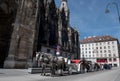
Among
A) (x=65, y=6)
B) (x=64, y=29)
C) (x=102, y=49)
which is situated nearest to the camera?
(x=64, y=29)

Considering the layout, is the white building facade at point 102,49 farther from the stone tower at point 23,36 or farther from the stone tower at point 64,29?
the stone tower at point 23,36

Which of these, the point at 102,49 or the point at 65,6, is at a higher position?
the point at 65,6

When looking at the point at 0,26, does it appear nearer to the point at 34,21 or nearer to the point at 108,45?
the point at 34,21

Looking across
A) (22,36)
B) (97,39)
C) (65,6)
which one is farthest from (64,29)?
(97,39)

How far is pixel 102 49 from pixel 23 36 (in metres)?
72.4

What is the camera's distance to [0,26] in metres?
29.2

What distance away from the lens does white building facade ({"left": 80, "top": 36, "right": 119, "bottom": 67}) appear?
8819 centimetres

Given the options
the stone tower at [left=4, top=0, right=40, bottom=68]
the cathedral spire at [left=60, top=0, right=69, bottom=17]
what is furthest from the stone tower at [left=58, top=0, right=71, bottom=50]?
the stone tower at [left=4, top=0, right=40, bottom=68]

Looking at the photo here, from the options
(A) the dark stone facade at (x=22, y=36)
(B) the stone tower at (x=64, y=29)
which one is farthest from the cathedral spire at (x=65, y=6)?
(A) the dark stone facade at (x=22, y=36)

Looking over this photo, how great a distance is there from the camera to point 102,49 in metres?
93.9

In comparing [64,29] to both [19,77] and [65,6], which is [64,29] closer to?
[65,6]

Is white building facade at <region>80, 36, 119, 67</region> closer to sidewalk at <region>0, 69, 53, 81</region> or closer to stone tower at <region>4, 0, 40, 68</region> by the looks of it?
stone tower at <region>4, 0, 40, 68</region>

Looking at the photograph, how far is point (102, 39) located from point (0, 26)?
76.4 meters

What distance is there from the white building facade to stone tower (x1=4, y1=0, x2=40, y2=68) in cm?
5814
